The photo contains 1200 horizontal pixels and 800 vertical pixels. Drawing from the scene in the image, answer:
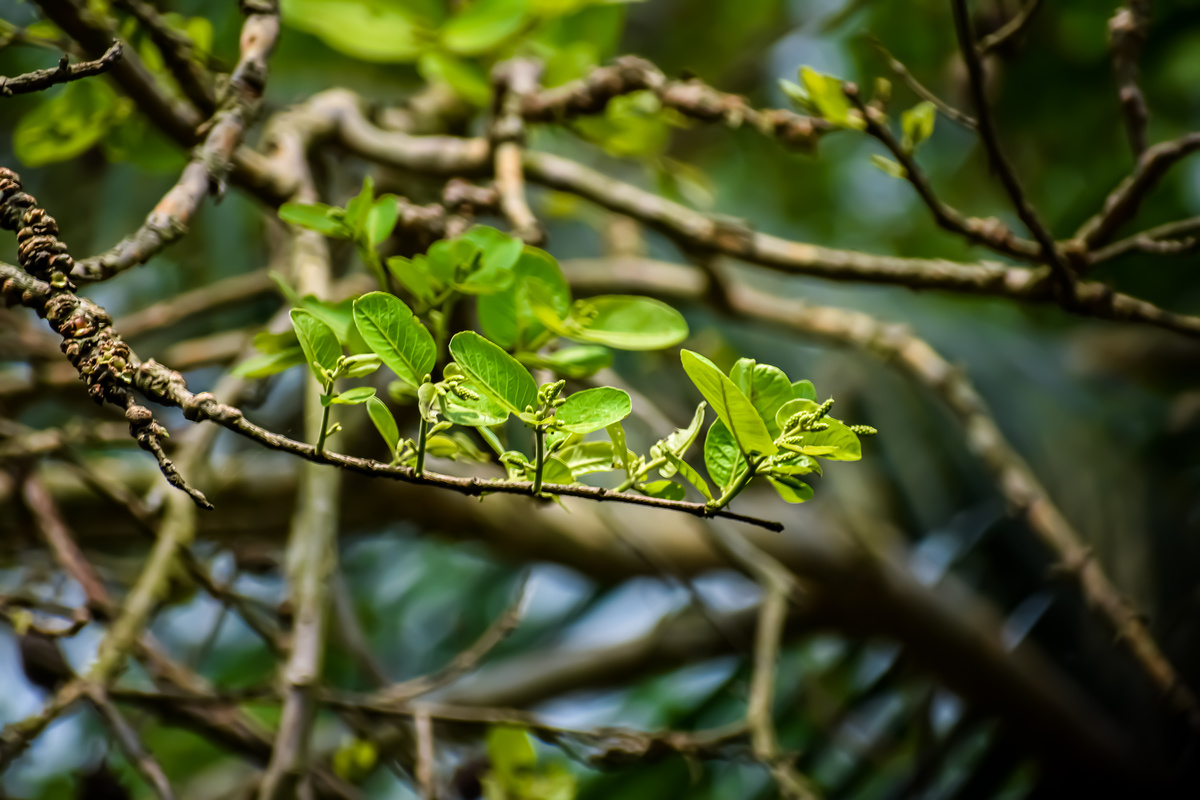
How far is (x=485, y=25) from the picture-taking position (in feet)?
2.07

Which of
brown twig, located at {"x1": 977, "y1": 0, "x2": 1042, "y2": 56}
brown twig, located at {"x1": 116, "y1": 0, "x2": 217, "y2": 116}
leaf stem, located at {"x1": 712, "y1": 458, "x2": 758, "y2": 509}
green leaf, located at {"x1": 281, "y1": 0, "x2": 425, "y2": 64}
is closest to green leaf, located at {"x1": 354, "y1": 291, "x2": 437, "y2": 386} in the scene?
leaf stem, located at {"x1": 712, "y1": 458, "x2": 758, "y2": 509}

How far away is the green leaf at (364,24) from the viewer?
0.64 metres

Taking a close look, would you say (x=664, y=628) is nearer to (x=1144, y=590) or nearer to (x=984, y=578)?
(x=984, y=578)

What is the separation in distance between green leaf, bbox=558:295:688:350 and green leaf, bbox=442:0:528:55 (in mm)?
318

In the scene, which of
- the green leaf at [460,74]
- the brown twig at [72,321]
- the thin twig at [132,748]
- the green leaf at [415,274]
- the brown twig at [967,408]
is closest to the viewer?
the brown twig at [72,321]

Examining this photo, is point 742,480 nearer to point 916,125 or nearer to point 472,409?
point 472,409

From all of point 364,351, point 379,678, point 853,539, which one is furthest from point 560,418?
point 853,539

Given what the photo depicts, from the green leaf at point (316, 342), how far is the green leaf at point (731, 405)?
0.36 ft

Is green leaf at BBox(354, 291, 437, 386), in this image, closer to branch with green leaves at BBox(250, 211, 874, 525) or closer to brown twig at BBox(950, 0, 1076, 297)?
branch with green leaves at BBox(250, 211, 874, 525)

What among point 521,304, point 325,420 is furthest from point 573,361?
point 325,420

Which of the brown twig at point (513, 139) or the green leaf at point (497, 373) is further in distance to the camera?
the brown twig at point (513, 139)

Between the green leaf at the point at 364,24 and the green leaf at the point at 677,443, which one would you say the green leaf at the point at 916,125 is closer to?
the green leaf at the point at 677,443

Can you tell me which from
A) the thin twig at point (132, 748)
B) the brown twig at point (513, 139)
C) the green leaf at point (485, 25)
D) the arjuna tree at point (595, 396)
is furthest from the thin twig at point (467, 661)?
the green leaf at point (485, 25)

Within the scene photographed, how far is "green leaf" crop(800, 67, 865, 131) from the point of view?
1.50 feet
